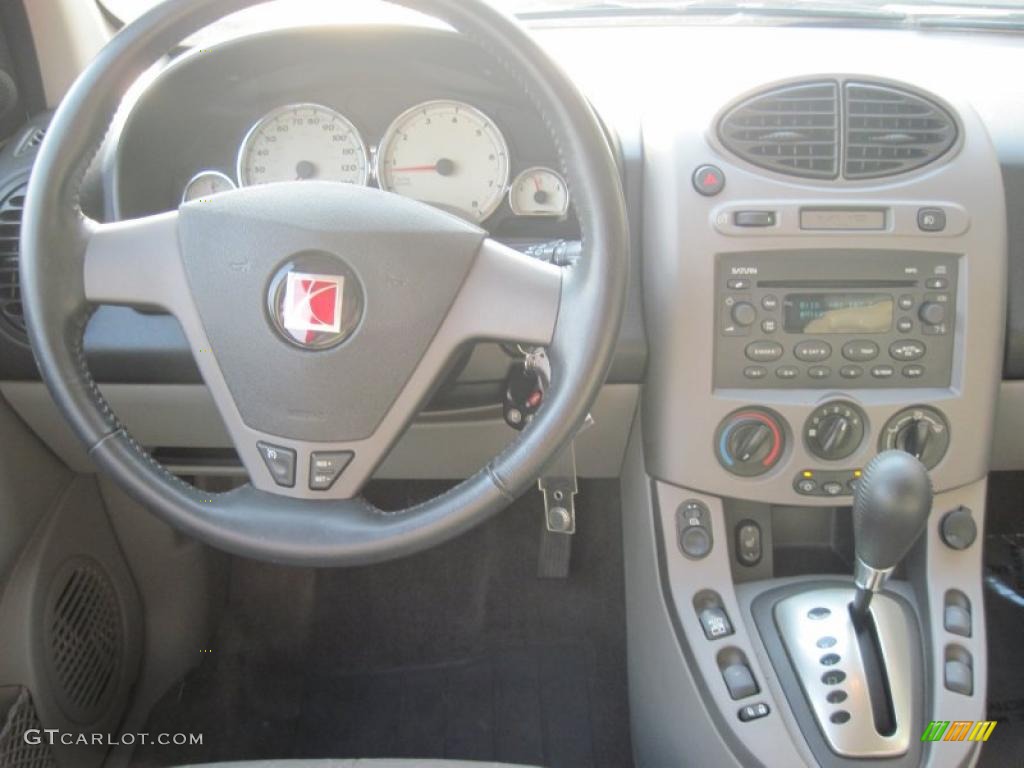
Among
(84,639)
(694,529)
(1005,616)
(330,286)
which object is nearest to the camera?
(330,286)

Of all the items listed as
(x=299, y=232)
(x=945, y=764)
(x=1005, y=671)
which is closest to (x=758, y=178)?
(x=299, y=232)

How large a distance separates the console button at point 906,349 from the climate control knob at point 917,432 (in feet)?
0.23

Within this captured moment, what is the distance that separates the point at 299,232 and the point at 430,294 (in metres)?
0.15

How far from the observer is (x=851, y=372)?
1.20 meters

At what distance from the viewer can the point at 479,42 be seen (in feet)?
2.95

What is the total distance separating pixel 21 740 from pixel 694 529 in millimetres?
996

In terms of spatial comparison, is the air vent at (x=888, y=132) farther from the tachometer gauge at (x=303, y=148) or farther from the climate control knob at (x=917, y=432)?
the tachometer gauge at (x=303, y=148)

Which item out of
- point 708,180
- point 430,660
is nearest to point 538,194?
point 708,180

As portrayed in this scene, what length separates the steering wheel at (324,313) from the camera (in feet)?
2.97

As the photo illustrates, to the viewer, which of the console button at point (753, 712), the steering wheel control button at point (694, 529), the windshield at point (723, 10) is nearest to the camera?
the console button at point (753, 712)

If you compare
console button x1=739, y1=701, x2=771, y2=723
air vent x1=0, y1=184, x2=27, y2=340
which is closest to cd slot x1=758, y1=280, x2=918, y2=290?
console button x1=739, y1=701, x2=771, y2=723

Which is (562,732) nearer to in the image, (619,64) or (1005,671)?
(1005,671)

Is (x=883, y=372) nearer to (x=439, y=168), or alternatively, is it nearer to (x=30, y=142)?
(x=439, y=168)

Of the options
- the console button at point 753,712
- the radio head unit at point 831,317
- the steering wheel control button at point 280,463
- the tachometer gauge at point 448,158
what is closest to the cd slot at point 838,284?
the radio head unit at point 831,317
